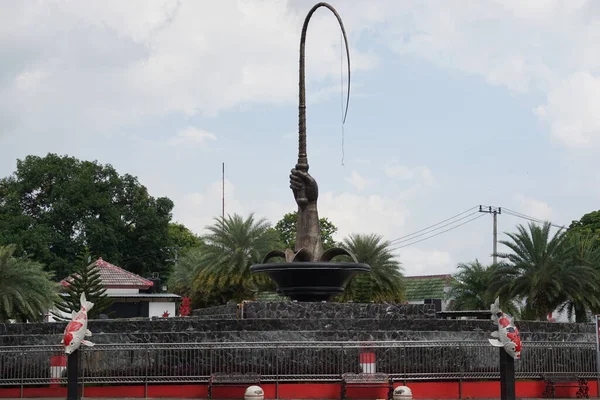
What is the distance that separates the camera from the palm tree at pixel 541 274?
40.8 metres

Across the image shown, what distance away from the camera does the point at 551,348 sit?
77.8 ft

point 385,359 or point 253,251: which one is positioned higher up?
point 253,251

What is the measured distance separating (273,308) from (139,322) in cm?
340

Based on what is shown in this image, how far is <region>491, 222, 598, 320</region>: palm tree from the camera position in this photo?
4075cm

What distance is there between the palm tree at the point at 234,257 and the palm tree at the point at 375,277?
4215mm

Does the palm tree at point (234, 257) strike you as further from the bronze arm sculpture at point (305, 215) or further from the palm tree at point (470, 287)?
the bronze arm sculpture at point (305, 215)

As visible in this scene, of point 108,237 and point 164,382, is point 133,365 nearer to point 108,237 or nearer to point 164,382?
point 164,382

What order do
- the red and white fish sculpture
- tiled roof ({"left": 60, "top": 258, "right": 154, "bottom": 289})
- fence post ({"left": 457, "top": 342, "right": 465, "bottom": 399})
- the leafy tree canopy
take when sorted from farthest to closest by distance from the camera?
1. the leafy tree canopy
2. tiled roof ({"left": 60, "top": 258, "right": 154, "bottom": 289})
3. fence post ({"left": 457, "top": 342, "right": 465, "bottom": 399})
4. the red and white fish sculpture

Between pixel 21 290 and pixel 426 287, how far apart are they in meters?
36.2

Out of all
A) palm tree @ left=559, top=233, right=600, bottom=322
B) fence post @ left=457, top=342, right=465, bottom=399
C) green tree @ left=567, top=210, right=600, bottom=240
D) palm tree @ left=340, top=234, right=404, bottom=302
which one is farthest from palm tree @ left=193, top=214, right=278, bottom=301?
green tree @ left=567, top=210, right=600, bottom=240

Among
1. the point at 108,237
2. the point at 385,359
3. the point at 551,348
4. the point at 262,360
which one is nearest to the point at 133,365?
A: the point at 262,360

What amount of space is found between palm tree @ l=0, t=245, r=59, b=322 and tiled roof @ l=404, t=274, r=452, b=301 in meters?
32.5

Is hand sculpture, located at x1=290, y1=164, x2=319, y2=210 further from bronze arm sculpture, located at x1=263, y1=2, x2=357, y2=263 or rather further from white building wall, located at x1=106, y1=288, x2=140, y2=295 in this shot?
white building wall, located at x1=106, y1=288, x2=140, y2=295

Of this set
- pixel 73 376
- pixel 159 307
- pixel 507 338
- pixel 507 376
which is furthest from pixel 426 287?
pixel 73 376
